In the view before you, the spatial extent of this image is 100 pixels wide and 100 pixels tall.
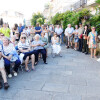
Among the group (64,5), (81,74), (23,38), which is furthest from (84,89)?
(64,5)

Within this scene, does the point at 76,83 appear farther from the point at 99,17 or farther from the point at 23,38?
the point at 99,17

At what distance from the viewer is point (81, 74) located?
16.1 feet

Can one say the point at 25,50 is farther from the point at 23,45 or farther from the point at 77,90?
the point at 77,90

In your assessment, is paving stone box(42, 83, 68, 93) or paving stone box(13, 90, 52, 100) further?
paving stone box(42, 83, 68, 93)

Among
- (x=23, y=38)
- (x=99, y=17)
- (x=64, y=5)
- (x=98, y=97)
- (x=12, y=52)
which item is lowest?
(x=98, y=97)

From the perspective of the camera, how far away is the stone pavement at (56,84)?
346 cm

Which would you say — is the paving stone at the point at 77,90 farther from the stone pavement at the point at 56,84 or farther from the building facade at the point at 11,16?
the building facade at the point at 11,16

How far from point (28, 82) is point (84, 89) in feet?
5.40

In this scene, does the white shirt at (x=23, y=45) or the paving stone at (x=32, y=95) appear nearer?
the paving stone at (x=32, y=95)

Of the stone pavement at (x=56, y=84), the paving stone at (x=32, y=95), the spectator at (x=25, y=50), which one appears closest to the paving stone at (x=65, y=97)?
the stone pavement at (x=56, y=84)

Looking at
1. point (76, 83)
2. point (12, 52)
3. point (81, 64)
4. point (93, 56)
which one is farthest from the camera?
point (93, 56)

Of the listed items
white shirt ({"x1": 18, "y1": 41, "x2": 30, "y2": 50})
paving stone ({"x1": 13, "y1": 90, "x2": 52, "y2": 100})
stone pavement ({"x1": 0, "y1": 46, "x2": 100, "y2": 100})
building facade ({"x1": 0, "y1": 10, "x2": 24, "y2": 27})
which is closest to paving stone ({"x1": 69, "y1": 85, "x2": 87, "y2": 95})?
stone pavement ({"x1": 0, "y1": 46, "x2": 100, "y2": 100})

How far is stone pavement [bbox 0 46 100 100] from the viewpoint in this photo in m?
3.46

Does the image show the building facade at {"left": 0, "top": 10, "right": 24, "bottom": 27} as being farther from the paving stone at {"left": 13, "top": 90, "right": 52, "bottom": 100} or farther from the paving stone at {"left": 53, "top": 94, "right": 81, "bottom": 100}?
the paving stone at {"left": 53, "top": 94, "right": 81, "bottom": 100}
